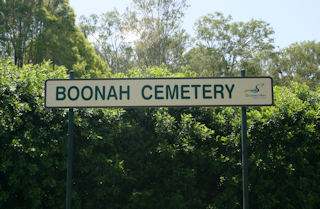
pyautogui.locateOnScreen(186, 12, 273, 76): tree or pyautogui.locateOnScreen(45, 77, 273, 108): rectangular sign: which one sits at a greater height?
pyautogui.locateOnScreen(186, 12, 273, 76): tree

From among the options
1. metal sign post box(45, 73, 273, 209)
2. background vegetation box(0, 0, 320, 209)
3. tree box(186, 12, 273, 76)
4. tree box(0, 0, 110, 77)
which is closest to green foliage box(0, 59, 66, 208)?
background vegetation box(0, 0, 320, 209)

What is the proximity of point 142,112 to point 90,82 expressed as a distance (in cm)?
157

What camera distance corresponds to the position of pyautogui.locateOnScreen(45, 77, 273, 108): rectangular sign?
3.15m

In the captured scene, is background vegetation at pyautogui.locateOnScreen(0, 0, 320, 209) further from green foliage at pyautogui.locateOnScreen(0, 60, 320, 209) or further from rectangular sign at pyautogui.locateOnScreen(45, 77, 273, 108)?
rectangular sign at pyautogui.locateOnScreen(45, 77, 273, 108)

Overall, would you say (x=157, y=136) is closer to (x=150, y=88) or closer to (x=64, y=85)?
(x=150, y=88)

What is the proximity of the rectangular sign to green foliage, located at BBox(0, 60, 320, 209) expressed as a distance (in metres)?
0.94

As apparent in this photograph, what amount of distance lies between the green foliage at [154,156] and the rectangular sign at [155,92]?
3.09 feet

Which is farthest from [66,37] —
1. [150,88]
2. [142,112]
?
[150,88]

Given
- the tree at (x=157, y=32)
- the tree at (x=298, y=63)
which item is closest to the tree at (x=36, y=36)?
the tree at (x=157, y=32)

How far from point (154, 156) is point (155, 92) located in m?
1.51

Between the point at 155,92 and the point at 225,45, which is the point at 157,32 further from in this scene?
the point at 155,92

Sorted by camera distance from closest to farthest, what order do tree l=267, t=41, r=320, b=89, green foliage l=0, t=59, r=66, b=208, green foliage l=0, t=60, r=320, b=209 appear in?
green foliage l=0, t=59, r=66, b=208, green foliage l=0, t=60, r=320, b=209, tree l=267, t=41, r=320, b=89

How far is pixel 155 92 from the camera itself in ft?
10.5

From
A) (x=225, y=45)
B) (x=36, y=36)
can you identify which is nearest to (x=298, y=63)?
(x=225, y=45)
